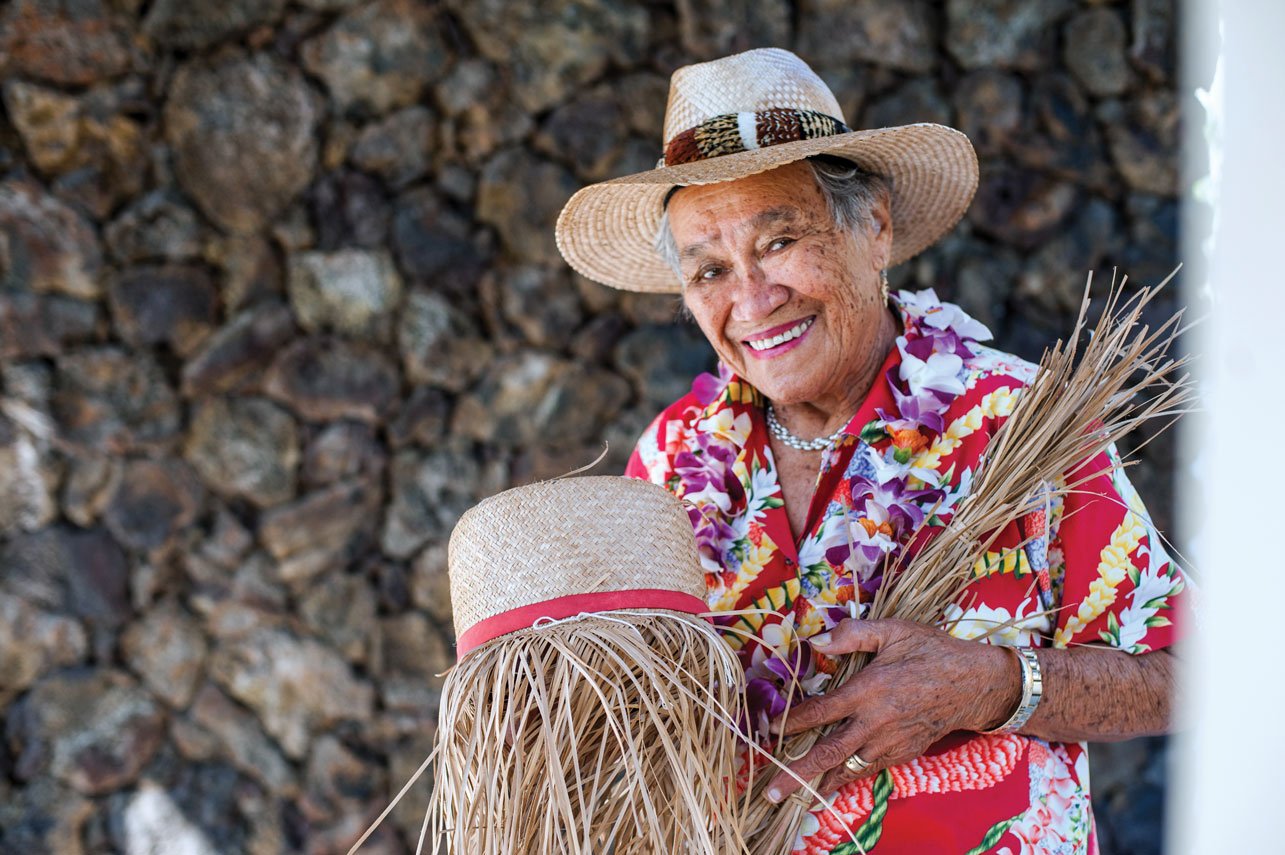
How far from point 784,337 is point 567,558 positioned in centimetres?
52

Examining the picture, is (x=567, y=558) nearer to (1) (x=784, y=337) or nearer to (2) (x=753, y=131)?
(1) (x=784, y=337)

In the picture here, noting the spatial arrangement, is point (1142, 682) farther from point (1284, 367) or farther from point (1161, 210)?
point (1161, 210)

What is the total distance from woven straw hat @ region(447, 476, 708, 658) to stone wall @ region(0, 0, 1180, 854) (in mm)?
2166

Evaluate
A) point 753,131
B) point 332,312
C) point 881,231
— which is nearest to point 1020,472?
point 881,231

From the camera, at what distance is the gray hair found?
159cm

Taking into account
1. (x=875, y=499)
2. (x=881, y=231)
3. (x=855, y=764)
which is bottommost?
(x=855, y=764)

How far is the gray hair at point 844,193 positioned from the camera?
1.59 metres

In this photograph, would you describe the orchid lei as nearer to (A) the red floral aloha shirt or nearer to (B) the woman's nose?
(A) the red floral aloha shirt

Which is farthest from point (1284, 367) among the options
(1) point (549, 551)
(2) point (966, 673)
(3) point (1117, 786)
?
(3) point (1117, 786)

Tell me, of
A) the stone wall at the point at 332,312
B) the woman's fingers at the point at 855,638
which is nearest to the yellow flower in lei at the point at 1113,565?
the woman's fingers at the point at 855,638

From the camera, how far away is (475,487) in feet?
11.4

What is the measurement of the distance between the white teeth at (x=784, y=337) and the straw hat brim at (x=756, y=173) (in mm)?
223

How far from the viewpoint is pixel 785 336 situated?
1586 mm

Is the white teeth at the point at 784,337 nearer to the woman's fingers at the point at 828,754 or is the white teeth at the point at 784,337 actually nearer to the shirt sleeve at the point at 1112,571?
the shirt sleeve at the point at 1112,571
